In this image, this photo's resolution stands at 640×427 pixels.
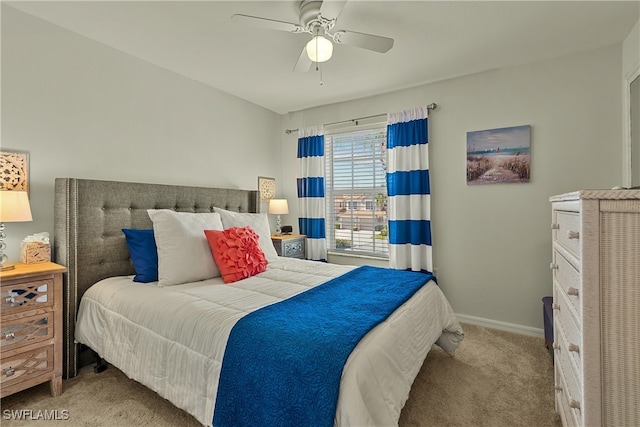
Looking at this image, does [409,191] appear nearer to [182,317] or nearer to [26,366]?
[182,317]

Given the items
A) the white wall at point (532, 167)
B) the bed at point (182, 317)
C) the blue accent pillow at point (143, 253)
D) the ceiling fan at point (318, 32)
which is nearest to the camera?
the bed at point (182, 317)

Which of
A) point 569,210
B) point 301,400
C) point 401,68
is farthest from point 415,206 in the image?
point 301,400

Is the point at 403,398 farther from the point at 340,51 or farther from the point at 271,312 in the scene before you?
the point at 340,51

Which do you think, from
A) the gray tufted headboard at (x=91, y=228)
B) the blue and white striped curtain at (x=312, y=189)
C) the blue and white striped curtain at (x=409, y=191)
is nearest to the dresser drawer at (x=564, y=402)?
the blue and white striped curtain at (x=409, y=191)

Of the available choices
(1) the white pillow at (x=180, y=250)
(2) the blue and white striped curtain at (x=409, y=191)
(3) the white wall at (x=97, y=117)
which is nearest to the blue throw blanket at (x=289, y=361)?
(1) the white pillow at (x=180, y=250)

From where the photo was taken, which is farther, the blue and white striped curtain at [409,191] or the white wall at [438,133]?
the blue and white striped curtain at [409,191]

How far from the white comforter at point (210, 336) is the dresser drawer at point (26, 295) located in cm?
26

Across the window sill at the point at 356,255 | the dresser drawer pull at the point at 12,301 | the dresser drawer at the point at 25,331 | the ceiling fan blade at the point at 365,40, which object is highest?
the ceiling fan blade at the point at 365,40

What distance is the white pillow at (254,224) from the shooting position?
2.78 m

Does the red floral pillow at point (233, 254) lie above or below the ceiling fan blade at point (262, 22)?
below

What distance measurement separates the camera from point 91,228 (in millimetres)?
2205

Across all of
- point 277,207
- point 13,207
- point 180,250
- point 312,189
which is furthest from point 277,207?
point 13,207

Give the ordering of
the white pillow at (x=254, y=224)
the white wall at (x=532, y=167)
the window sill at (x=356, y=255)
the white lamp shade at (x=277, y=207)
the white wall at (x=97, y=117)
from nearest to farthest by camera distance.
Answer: the white wall at (x=97, y=117) → the white wall at (x=532, y=167) → the white pillow at (x=254, y=224) → the window sill at (x=356, y=255) → the white lamp shade at (x=277, y=207)

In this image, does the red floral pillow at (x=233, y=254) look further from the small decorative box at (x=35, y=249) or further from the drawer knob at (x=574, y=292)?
the drawer knob at (x=574, y=292)
